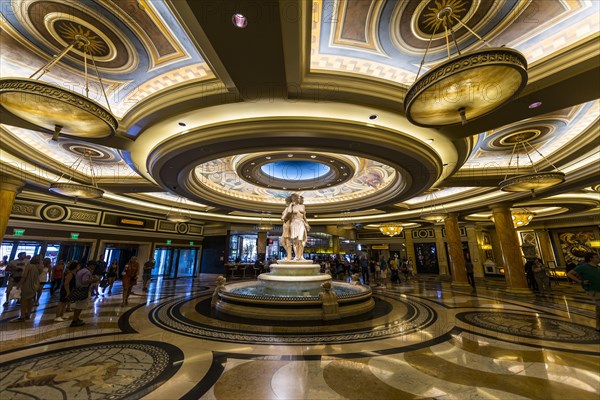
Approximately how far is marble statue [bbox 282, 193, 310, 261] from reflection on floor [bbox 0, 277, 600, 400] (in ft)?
10.4

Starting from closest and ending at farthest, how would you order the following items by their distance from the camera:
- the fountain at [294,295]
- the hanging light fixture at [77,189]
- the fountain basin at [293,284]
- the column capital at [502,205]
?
1. the fountain at [294,295]
2. the hanging light fixture at [77,189]
3. the fountain basin at [293,284]
4. the column capital at [502,205]

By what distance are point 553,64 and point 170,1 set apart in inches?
190

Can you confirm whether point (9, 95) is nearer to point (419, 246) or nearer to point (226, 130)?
point (226, 130)

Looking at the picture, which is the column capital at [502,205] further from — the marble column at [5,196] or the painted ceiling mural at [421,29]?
the marble column at [5,196]

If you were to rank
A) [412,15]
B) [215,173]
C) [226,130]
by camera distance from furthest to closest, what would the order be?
[215,173], [226,130], [412,15]

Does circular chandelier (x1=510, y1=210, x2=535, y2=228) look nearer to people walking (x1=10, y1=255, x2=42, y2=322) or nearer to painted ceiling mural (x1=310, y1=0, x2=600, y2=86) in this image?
painted ceiling mural (x1=310, y1=0, x2=600, y2=86)

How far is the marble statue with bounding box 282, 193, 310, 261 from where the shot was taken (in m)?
7.83

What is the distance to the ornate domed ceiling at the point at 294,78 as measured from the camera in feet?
9.58

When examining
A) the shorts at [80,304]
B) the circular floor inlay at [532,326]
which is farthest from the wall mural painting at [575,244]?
the shorts at [80,304]

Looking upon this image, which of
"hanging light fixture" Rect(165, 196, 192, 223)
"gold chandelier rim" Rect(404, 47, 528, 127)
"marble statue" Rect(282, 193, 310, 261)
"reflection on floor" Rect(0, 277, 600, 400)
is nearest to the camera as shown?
"gold chandelier rim" Rect(404, 47, 528, 127)

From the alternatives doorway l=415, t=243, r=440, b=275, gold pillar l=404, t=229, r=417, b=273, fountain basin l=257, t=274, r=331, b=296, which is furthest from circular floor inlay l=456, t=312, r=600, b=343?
doorway l=415, t=243, r=440, b=275

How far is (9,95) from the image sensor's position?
2.85m

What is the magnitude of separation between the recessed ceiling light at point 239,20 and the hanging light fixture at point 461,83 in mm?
1975

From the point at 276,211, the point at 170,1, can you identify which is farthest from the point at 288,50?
the point at 276,211
